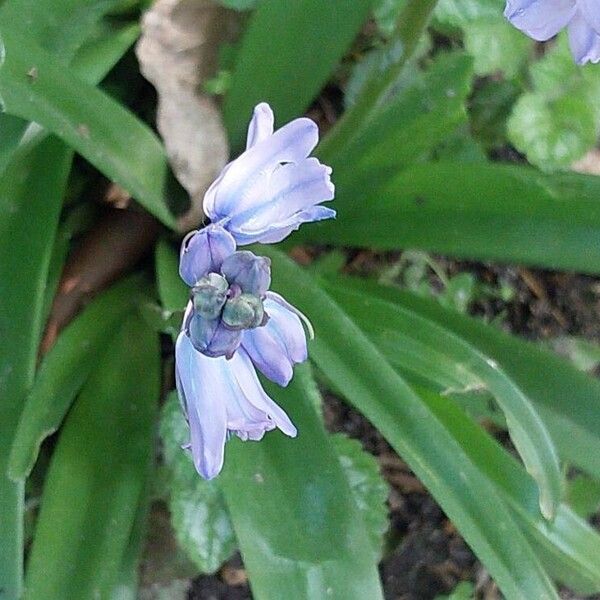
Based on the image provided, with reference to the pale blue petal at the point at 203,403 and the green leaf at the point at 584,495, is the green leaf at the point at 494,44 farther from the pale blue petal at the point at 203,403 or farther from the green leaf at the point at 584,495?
the pale blue petal at the point at 203,403

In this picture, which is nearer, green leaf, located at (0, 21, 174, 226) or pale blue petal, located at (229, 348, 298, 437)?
pale blue petal, located at (229, 348, 298, 437)

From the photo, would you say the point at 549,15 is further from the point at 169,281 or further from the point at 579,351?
the point at 579,351

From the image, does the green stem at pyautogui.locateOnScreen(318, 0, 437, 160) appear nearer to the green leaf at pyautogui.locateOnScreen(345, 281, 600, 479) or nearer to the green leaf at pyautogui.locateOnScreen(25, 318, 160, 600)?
the green leaf at pyautogui.locateOnScreen(345, 281, 600, 479)

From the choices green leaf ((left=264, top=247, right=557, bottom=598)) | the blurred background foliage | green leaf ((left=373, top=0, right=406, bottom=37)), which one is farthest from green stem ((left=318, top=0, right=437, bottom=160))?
green leaf ((left=264, top=247, right=557, bottom=598))

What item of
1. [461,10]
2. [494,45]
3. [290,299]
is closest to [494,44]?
[494,45]

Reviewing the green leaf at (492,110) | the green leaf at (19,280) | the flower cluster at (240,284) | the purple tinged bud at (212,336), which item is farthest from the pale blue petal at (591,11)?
the green leaf at (492,110)

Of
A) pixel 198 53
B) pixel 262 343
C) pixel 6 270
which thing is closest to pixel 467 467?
pixel 262 343
